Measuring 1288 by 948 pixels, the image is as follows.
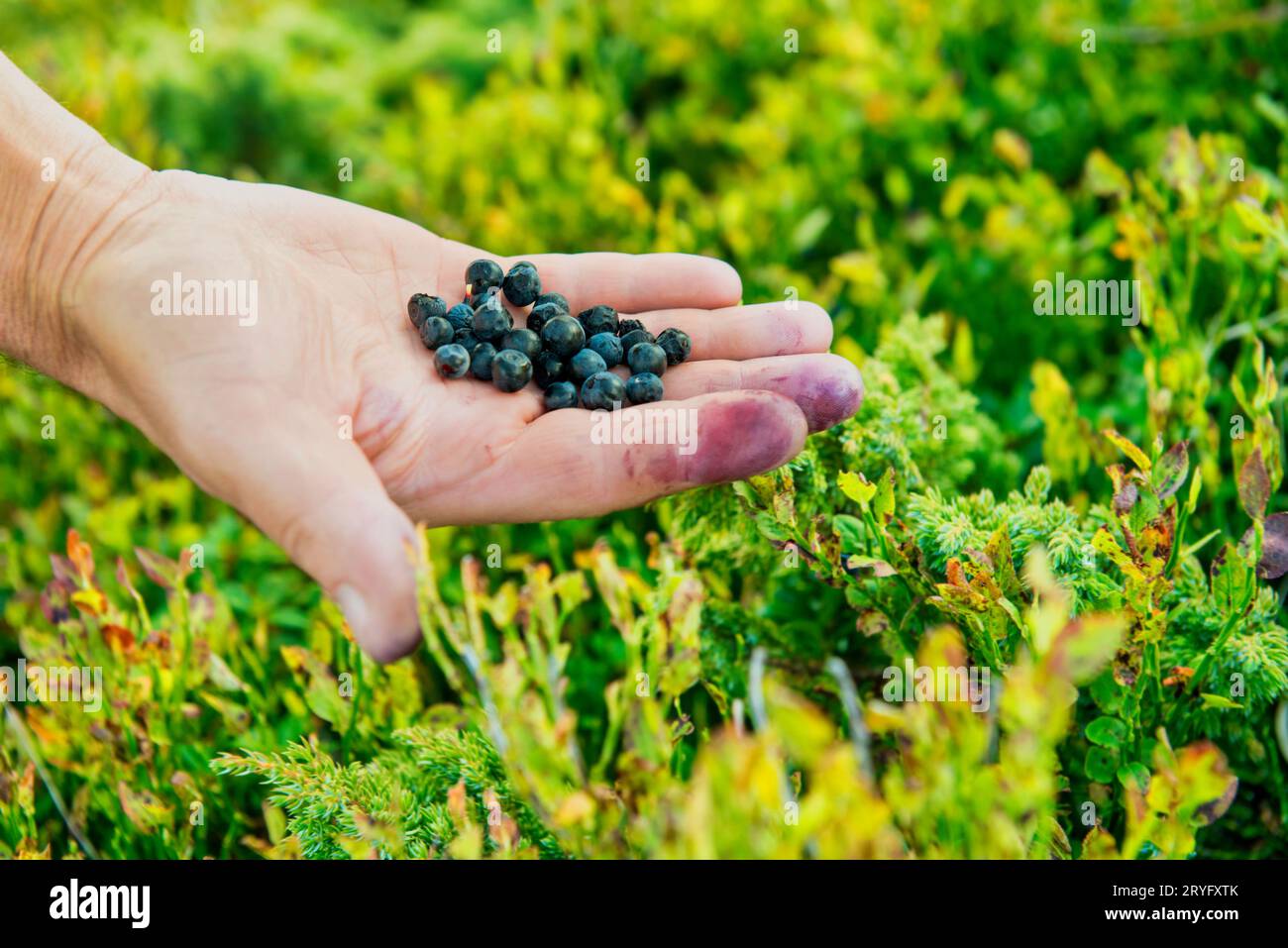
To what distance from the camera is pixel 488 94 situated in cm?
415

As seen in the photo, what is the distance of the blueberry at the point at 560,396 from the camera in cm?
208

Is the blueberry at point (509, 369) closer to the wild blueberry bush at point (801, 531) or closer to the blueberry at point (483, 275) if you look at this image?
the wild blueberry bush at point (801, 531)

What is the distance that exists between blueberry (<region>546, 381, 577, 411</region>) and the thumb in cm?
54

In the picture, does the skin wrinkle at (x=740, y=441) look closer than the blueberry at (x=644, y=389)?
Yes

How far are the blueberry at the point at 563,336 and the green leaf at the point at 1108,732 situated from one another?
1.18m

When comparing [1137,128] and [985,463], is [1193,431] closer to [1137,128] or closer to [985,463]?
[985,463]

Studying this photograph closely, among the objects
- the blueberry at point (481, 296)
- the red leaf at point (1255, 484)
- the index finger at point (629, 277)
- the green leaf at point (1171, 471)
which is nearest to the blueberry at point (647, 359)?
the index finger at point (629, 277)

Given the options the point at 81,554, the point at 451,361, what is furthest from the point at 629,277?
the point at 81,554

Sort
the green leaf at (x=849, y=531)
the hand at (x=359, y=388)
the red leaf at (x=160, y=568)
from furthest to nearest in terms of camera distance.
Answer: the red leaf at (x=160, y=568) → the green leaf at (x=849, y=531) → the hand at (x=359, y=388)

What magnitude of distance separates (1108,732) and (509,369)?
1.20 metres

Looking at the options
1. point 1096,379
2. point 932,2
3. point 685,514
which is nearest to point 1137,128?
point 932,2

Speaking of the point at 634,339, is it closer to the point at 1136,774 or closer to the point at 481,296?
the point at 481,296

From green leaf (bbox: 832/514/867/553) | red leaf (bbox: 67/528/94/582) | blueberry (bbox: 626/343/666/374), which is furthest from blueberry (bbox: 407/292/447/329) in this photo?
green leaf (bbox: 832/514/867/553)
